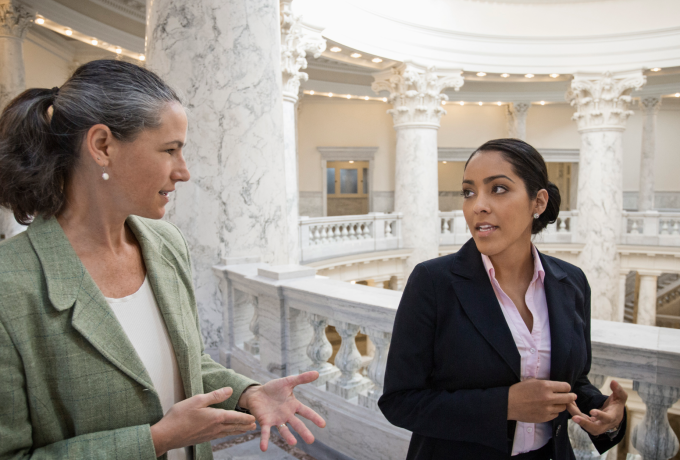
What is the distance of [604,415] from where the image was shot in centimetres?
154

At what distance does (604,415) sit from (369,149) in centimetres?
1903

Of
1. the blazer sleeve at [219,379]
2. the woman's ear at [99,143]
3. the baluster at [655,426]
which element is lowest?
the baluster at [655,426]

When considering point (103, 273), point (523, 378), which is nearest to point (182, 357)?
point (103, 273)

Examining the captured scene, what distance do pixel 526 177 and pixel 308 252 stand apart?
988cm

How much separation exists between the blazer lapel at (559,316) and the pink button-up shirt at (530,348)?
0.09 feet

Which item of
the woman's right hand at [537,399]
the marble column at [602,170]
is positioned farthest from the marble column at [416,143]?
the woman's right hand at [537,399]

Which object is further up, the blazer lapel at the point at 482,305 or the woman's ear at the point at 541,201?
the woman's ear at the point at 541,201

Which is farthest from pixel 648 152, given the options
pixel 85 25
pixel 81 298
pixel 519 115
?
pixel 81 298

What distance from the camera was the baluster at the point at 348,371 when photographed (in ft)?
10.3

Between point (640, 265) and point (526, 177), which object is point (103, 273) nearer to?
point (526, 177)

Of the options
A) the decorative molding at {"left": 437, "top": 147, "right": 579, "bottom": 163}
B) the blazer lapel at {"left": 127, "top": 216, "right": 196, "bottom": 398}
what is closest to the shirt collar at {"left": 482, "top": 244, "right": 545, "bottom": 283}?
the blazer lapel at {"left": 127, "top": 216, "right": 196, "bottom": 398}

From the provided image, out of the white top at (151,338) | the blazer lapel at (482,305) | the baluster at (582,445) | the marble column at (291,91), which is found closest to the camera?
the white top at (151,338)

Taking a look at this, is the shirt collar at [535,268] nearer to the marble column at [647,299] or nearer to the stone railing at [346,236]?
the stone railing at [346,236]

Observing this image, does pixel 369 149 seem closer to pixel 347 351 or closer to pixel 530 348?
pixel 347 351
